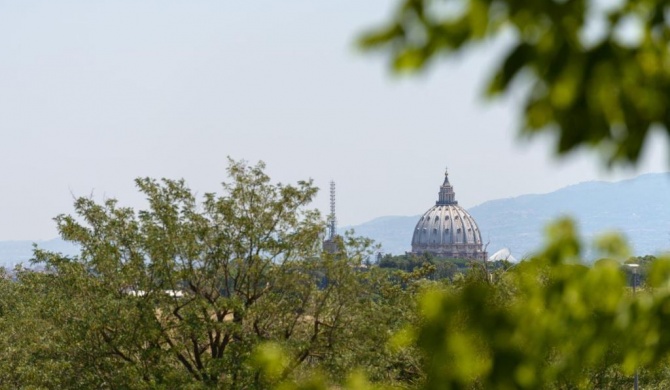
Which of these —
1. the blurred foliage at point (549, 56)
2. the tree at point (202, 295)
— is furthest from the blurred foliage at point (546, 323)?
the tree at point (202, 295)

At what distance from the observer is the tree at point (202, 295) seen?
22.3 metres

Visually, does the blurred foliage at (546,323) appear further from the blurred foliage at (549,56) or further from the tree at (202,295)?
the tree at (202,295)

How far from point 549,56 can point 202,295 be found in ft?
68.4

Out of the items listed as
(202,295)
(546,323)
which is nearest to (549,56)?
(546,323)

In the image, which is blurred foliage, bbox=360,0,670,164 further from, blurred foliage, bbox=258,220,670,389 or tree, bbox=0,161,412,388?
tree, bbox=0,161,412,388

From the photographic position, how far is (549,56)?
2.88m

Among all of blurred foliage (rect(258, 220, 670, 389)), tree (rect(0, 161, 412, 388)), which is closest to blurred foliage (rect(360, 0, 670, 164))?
blurred foliage (rect(258, 220, 670, 389))

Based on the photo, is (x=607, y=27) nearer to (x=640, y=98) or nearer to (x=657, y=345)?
(x=640, y=98)

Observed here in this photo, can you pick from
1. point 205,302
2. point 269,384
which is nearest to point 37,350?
point 205,302

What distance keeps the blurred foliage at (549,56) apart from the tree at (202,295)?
18.7 metres

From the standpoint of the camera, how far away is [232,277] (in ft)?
78.0

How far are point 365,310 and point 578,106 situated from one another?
68.6 feet

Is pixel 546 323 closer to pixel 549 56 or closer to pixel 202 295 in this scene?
pixel 549 56

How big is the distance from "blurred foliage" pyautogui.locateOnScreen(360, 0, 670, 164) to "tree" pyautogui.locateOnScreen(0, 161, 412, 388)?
1868 cm
